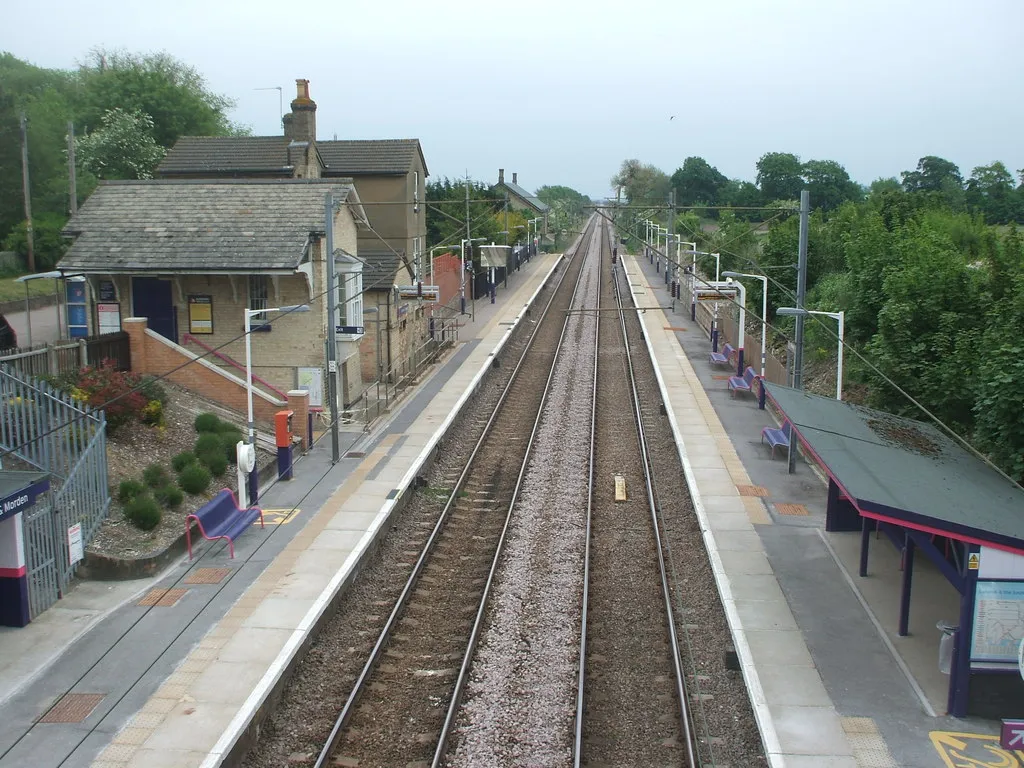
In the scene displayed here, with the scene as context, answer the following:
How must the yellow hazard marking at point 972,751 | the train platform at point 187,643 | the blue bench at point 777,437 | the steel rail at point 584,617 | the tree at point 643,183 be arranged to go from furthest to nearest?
1. the tree at point 643,183
2. the blue bench at point 777,437
3. the steel rail at point 584,617
4. the train platform at point 187,643
5. the yellow hazard marking at point 972,751

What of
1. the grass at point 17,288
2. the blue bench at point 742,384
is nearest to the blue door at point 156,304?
the grass at point 17,288

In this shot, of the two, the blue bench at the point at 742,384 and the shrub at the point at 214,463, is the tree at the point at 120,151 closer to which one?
the blue bench at the point at 742,384

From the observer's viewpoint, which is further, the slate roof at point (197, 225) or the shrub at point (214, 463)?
the slate roof at point (197, 225)

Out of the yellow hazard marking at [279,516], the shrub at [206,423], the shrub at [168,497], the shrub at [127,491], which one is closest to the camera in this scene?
the shrub at [127,491]

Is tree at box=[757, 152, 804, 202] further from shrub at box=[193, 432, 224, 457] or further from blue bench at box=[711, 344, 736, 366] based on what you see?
shrub at box=[193, 432, 224, 457]

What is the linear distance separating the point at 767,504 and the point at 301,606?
396 inches

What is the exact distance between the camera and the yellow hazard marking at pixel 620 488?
20781 mm

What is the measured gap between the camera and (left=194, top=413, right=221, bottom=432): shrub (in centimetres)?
2194

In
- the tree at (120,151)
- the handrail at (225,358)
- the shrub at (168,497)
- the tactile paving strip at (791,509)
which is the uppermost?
the tree at (120,151)

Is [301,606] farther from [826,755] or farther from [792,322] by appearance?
[792,322]

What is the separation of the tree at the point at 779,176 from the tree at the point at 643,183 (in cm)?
1169

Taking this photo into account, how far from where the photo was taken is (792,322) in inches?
1524

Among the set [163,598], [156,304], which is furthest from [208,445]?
[156,304]

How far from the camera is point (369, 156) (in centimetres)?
4544
